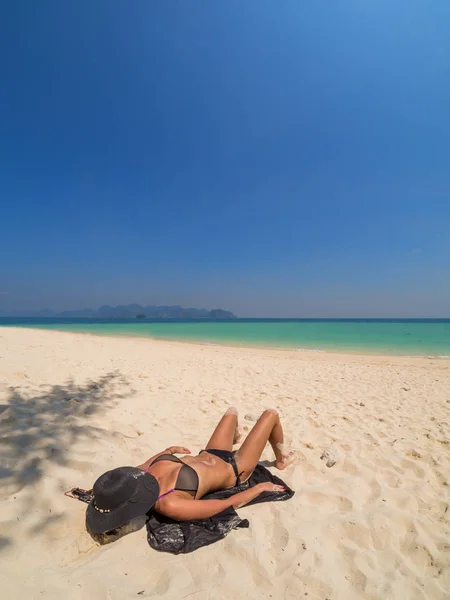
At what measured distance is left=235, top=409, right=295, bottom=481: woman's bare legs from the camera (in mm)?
3365

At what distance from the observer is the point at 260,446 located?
3.53 m

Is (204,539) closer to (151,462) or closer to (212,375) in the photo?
(151,462)

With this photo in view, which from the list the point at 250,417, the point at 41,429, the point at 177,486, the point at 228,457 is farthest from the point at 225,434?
the point at 41,429

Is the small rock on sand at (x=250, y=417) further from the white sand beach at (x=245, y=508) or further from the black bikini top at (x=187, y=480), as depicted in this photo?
the black bikini top at (x=187, y=480)

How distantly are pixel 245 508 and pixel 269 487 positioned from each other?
34 centimetres

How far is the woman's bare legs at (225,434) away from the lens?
143 inches

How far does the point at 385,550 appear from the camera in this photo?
8.04 feet

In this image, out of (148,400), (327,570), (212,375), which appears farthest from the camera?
(212,375)

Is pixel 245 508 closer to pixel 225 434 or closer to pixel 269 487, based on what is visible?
pixel 269 487

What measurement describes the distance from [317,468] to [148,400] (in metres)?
3.67

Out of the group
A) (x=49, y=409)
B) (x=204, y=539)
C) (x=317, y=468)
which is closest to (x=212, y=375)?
(x=49, y=409)

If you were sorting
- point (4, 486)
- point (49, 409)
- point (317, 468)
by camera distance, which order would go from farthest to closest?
point (49, 409)
point (317, 468)
point (4, 486)

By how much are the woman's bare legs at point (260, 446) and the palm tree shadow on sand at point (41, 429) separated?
185cm

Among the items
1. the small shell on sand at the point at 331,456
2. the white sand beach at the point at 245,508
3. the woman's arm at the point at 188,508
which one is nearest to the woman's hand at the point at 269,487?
the white sand beach at the point at 245,508
